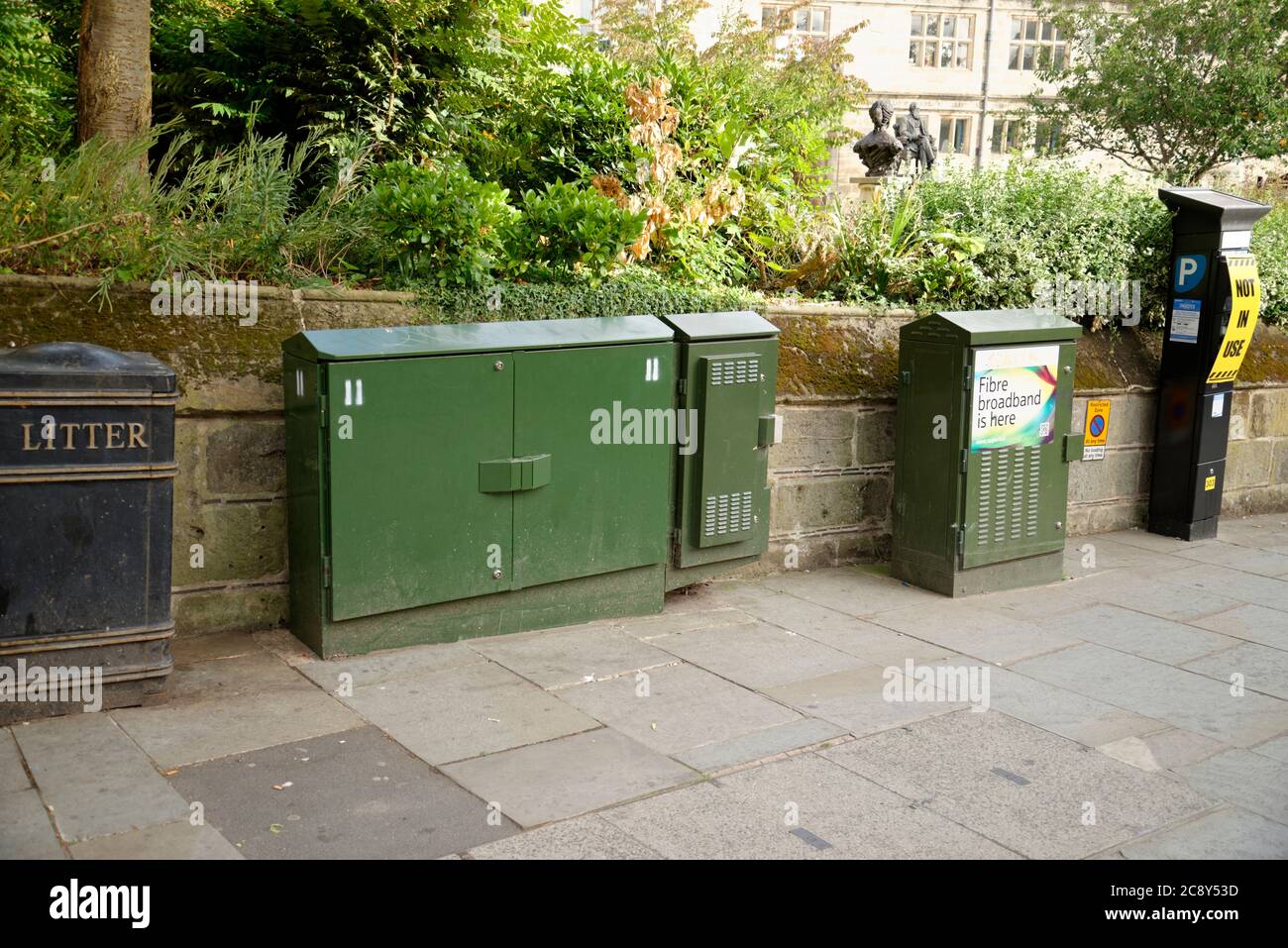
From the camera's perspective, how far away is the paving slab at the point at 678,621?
6469 mm

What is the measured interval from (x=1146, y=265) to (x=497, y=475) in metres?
6.09

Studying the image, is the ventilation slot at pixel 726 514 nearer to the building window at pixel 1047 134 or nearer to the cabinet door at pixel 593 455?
the cabinet door at pixel 593 455

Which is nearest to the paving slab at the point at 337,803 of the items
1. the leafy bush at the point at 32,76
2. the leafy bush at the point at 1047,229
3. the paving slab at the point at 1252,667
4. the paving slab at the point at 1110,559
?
the paving slab at the point at 1252,667

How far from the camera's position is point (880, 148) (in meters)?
14.9

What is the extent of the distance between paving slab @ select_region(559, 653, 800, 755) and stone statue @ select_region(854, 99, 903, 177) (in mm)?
10401

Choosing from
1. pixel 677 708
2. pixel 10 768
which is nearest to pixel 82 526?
pixel 10 768

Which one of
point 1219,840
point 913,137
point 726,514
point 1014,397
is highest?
point 913,137

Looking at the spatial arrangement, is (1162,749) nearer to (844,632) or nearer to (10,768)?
(844,632)

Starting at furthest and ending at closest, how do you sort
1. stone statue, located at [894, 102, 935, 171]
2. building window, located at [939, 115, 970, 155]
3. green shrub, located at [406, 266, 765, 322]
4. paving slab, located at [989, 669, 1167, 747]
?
building window, located at [939, 115, 970, 155]
stone statue, located at [894, 102, 935, 171]
green shrub, located at [406, 266, 765, 322]
paving slab, located at [989, 669, 1167, 747]

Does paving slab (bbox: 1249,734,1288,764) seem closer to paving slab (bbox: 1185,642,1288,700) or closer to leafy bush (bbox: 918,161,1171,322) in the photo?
paving slab (bbox: 1185,642,1288,700)

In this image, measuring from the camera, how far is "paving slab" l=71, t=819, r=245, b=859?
3.87 meters

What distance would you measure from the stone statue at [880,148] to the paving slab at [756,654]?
31.4 ft

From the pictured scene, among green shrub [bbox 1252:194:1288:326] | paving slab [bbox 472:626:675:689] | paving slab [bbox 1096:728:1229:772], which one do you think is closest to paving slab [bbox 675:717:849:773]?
paving slab [bbox 472:626:675:689]

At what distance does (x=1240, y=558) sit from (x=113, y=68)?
26.5ft
